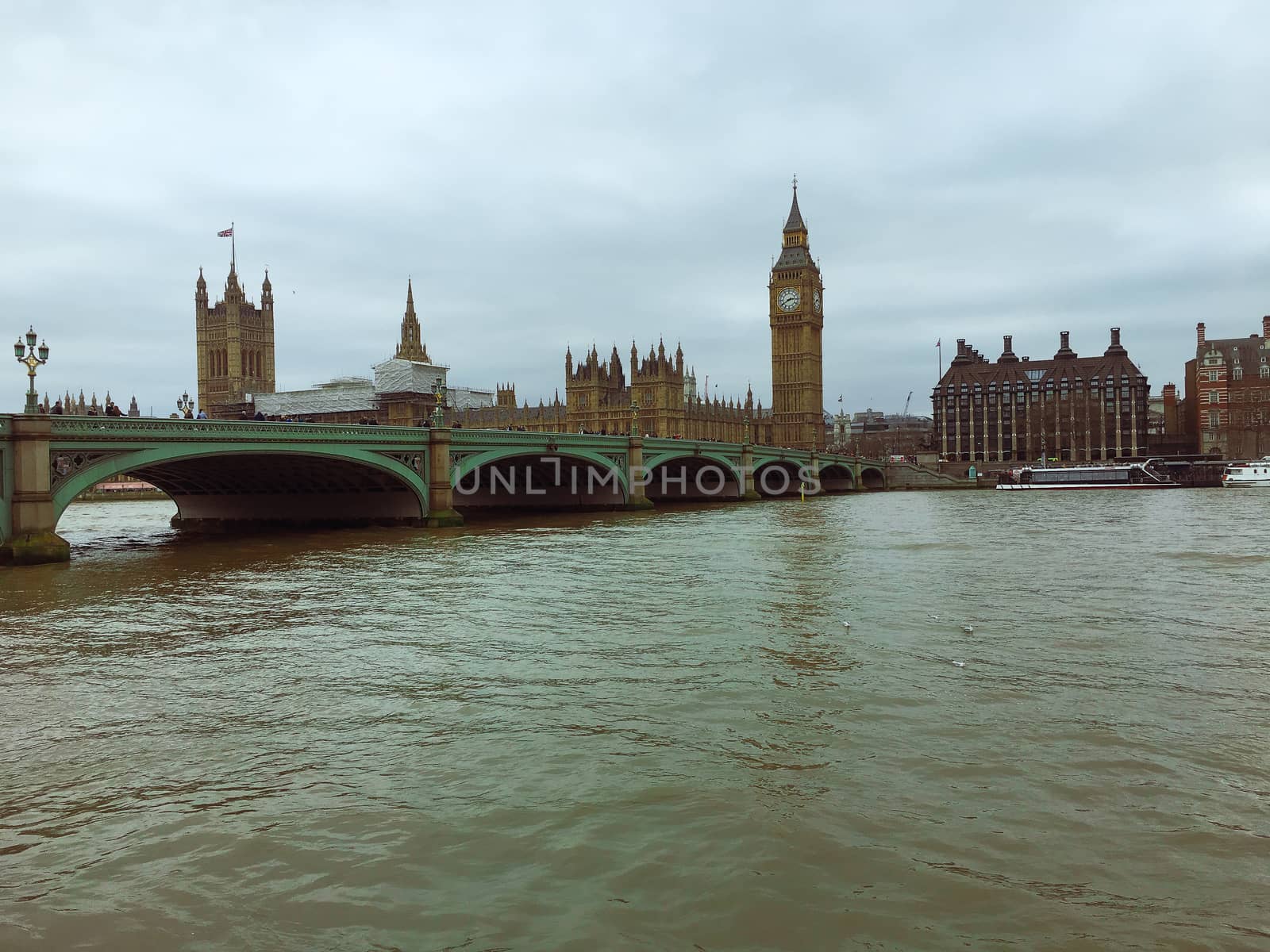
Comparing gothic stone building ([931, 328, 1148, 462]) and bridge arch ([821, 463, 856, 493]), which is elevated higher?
gothic stone building ([931, 328, 1148, 462])

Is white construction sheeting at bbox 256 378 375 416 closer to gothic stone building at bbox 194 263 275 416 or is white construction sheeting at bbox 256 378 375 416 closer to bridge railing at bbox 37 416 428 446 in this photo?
gothic stone building at bbox 194 263 275 416

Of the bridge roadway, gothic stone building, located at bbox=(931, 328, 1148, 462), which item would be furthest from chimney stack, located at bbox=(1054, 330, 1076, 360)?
the bridge roadway

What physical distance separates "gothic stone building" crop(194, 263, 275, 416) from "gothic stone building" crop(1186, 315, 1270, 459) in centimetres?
13811

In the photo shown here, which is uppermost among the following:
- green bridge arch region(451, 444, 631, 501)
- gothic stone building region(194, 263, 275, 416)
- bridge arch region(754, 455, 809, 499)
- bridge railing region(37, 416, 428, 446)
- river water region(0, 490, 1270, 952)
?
gothic stone building region(194, 263, 275, 416)

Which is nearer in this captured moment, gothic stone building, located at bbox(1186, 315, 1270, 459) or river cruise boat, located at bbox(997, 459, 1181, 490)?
A: river cruise boat, located at bbox(997, 459, 1181, 490)

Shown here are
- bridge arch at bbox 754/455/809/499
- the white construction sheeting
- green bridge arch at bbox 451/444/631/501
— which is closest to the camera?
green bridge arch at bbox 451/444/631/501

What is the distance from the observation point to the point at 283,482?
42.0 m

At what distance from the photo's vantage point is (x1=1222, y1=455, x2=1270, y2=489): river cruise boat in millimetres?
78500

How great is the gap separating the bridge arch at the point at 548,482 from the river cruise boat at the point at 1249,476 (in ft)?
183

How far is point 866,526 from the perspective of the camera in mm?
38406

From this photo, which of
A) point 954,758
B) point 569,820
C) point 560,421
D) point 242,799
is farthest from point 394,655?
point 560,421

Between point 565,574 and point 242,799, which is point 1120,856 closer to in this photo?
point 242,799

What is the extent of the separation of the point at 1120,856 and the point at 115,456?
27.5 m

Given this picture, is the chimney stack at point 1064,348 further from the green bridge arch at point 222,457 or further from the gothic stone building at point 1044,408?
the green bridge arch at point 222,457
